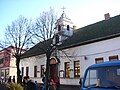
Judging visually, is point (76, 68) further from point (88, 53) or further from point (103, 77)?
point (103, 77)

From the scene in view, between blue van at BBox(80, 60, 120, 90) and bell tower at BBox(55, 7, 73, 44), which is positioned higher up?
bell tower at BBox(55, 7, 73, 44)

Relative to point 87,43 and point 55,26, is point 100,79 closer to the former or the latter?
point 87,43

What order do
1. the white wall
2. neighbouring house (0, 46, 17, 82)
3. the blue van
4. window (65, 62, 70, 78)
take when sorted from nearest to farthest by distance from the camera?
the blue van
the white wall
window (65, 62, 70, 78)
neighbouring house (0, 46, 17, 82)

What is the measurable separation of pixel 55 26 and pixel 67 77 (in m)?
6.34

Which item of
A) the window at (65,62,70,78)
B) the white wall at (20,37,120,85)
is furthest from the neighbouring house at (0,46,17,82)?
the white wall at (20,37,120,85)

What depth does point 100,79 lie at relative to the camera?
661cm

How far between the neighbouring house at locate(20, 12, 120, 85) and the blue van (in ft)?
44.7

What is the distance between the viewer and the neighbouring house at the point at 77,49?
2123 centimetres

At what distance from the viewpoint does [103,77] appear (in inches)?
258

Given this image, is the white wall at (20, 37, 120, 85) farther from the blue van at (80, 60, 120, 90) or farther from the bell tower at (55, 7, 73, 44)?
the blue van at (80, 60, 120, 90)

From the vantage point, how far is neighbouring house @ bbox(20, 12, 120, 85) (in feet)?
69.7

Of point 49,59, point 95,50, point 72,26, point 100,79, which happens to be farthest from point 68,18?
point 100,79

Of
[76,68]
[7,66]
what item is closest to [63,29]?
[76,68]

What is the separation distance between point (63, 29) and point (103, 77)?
22.7 meters
